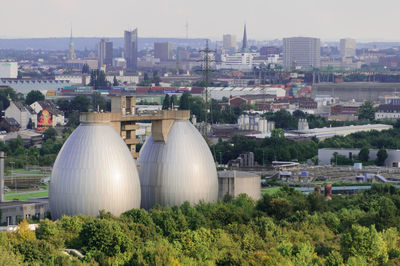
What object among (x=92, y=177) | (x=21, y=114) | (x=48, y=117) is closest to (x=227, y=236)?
(x=92, y=177)

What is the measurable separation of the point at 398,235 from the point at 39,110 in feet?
302

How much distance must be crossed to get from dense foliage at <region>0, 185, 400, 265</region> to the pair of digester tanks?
1383 mm

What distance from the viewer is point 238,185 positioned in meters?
59.2

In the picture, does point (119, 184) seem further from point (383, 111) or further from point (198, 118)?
point (383, 111)

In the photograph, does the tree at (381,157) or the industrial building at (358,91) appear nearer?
the tree at (381,157)

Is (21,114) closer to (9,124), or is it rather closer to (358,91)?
(9,124)

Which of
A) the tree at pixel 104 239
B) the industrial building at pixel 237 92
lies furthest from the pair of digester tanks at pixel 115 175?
the industrial building at pixel 237 92

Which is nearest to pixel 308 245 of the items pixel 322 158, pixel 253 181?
pixel 253 181

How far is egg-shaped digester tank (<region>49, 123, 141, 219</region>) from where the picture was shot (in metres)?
50.9

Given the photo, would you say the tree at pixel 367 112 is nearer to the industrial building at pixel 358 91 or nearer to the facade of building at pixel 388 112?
the facade of building at pixel 388 112

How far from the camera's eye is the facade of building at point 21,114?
13212 cm

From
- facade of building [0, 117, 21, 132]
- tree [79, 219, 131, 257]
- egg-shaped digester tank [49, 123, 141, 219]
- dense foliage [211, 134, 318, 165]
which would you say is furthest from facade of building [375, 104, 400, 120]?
tree [79, 219, 131, 257]

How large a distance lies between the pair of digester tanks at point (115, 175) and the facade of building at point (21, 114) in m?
78.1

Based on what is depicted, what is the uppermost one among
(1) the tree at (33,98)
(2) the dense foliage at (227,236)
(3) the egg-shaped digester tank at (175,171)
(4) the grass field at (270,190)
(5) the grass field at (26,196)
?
(3) the egg-shaped digester tank at (175,171)
